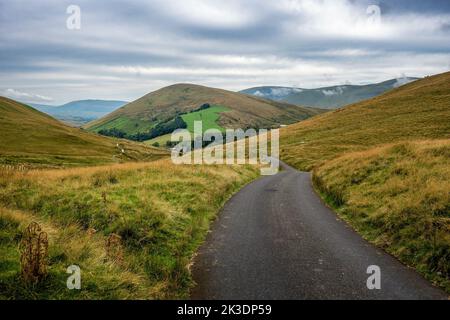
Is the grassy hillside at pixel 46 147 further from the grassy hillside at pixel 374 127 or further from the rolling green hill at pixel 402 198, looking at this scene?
the rolling green hill at pixel 402 198

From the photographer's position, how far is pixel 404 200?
1404 cm

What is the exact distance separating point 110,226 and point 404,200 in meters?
12.0

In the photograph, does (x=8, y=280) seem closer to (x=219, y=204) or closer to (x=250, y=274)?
(x=250, y=274)

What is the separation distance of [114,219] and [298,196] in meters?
13.8

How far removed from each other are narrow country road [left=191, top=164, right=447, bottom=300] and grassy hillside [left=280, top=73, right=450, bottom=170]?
126ft

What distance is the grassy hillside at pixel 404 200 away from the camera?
33.5ft

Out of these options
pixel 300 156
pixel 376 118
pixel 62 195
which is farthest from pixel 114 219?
pixel 376 118

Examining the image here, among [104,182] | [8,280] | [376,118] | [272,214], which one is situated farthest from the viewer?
[376,118]

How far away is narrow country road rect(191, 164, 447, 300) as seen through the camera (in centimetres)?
816
